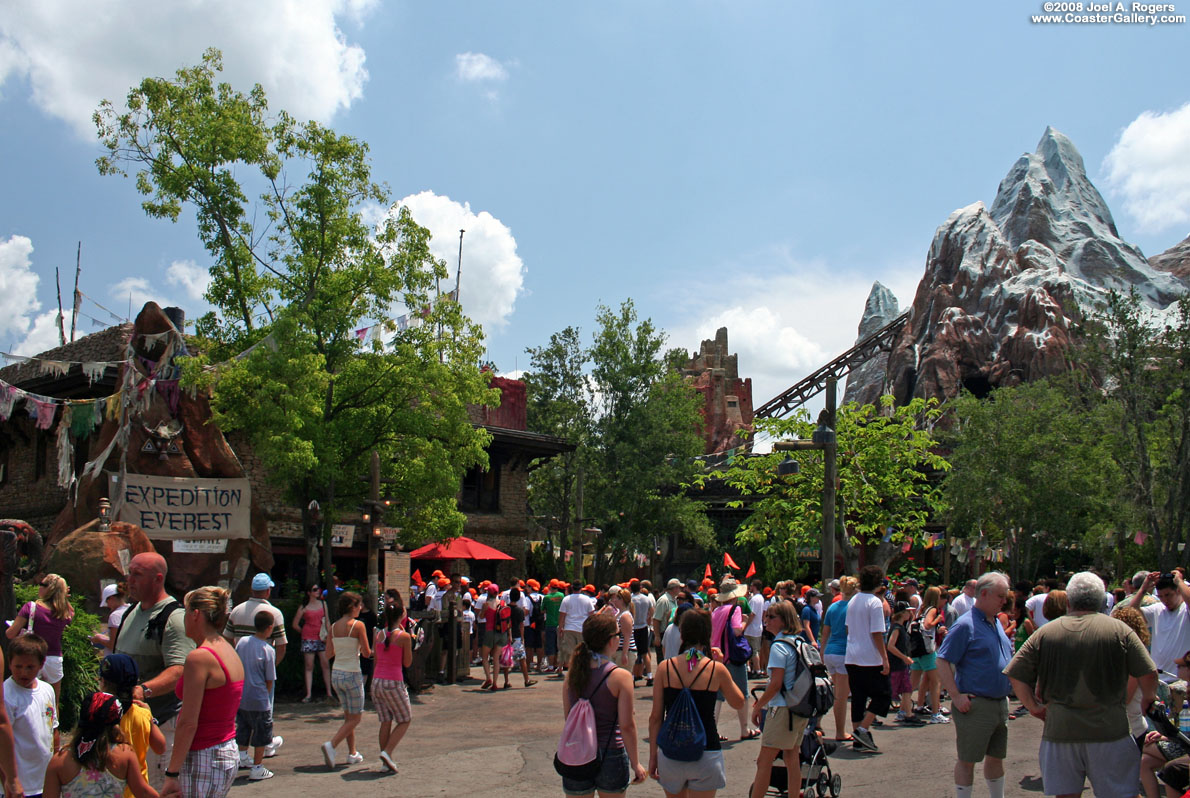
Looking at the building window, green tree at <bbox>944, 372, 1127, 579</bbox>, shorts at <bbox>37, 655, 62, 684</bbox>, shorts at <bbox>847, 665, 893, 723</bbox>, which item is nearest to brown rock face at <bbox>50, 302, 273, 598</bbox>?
shorts at <bbox>37, 655, 62, 684</bbox>

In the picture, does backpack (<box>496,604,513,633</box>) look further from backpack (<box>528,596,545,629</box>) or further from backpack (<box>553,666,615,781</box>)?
backpack (<box>553,666,615,781</box>)

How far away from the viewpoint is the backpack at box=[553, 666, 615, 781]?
16.6 ft

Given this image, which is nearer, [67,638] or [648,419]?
[67,638]

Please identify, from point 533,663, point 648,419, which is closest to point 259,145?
point 533,663

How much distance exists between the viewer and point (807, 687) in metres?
7.08

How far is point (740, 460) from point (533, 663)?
11761mm

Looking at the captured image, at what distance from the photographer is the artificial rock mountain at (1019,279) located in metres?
53.1

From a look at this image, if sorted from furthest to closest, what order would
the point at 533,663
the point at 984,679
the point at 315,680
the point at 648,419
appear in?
1. the point at 648,419
2. the point at 533,663
3. the point at 315,680
4. the point at 984,679

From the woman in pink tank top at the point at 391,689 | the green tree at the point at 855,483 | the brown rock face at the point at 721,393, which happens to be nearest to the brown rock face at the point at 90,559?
the woman in pink tank top at the point at 391,689

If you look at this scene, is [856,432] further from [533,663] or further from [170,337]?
[170,337]

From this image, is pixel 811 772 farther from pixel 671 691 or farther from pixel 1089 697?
pixel 1089 697

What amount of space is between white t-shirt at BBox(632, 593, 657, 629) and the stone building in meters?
5.10

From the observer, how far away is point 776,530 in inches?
1187

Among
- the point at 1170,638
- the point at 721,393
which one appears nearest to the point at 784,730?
the point at 1170,638
